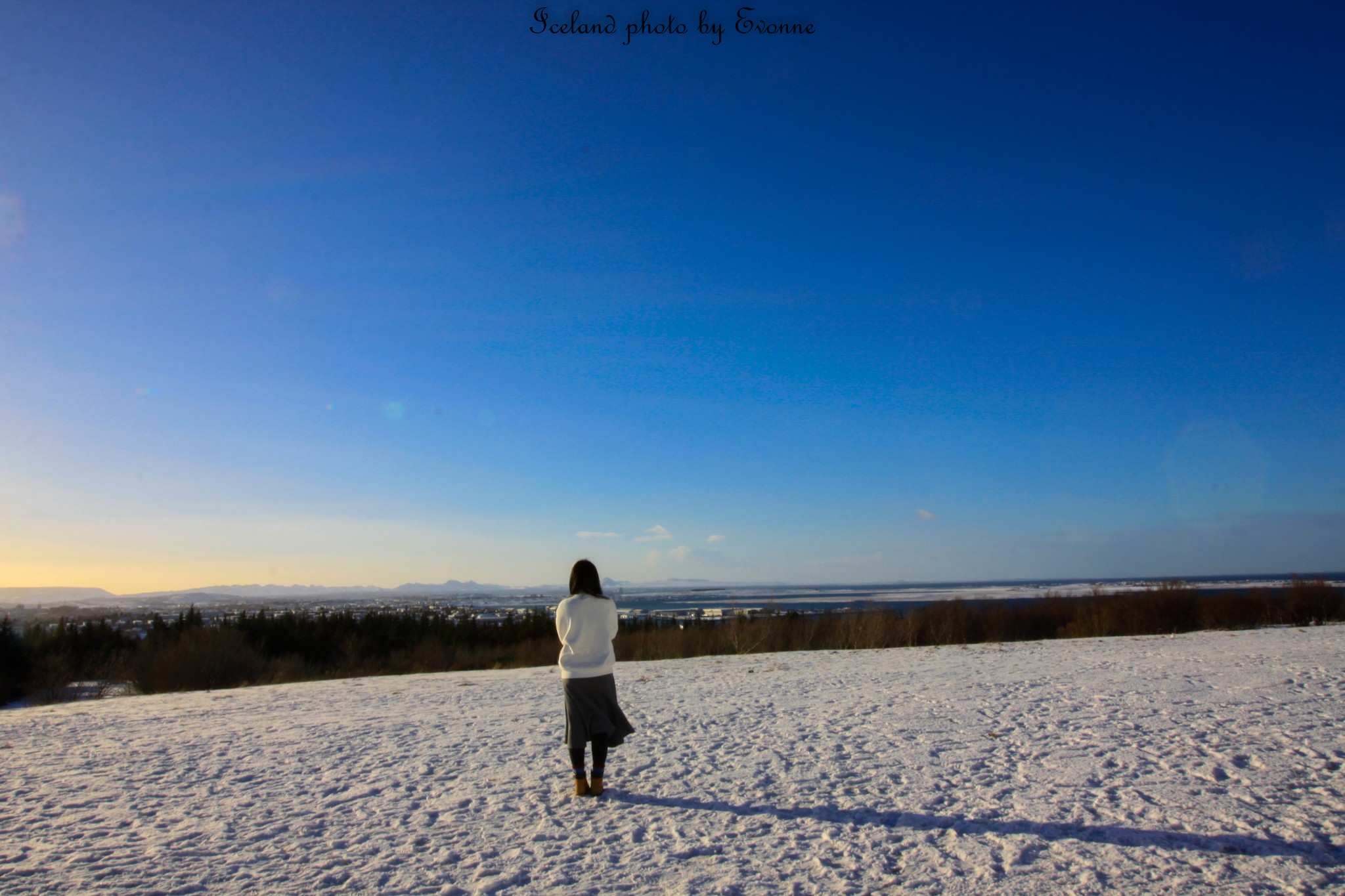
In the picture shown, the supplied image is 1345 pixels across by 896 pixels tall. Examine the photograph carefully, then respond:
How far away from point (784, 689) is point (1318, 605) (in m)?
25.8

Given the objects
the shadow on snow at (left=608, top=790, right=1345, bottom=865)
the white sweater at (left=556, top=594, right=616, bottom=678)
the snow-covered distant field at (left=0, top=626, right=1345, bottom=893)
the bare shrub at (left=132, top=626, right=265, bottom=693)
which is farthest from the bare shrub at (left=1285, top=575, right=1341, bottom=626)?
the bare shrub at (left=132, top=626, right=265, bottom=693)

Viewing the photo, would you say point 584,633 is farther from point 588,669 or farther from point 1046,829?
point 1046,829

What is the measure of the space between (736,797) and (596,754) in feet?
3.90

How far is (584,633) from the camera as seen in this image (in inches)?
231

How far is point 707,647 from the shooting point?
24.0 meters

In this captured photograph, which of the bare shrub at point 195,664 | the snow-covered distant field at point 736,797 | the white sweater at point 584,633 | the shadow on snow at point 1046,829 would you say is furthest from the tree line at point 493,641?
the white sweater at point 584,633

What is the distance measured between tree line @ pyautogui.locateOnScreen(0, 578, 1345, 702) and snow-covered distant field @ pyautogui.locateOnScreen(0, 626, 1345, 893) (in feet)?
37.7

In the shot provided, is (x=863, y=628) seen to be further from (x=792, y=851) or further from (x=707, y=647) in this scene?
(x=792, y=851)

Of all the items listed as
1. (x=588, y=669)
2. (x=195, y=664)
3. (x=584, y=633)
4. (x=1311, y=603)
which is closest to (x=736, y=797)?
(x=588, y=669)

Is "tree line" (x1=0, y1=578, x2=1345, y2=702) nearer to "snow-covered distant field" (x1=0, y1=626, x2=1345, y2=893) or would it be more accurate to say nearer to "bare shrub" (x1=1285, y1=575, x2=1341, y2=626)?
"bare shrub" (x1=1285, y1=575, x2=1341, y2=626)

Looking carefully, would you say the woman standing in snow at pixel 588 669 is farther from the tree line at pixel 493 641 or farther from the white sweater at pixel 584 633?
the tree line at pixel 493 641

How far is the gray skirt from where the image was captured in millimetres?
5824

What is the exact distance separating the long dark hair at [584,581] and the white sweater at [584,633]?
0.20 feet

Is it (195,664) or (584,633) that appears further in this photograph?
(195,664)
